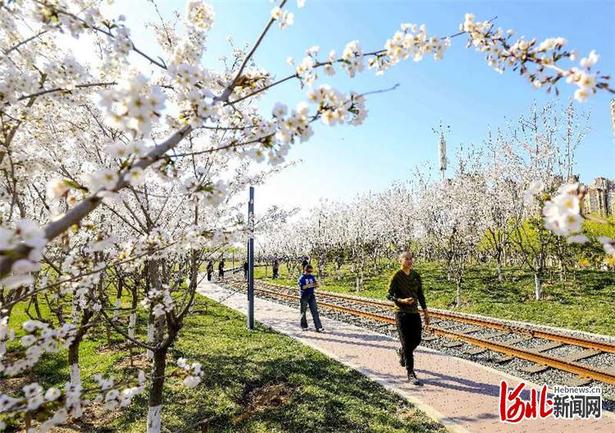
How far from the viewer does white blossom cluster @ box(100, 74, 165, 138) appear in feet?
6.40

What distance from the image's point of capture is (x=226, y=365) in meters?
9.38

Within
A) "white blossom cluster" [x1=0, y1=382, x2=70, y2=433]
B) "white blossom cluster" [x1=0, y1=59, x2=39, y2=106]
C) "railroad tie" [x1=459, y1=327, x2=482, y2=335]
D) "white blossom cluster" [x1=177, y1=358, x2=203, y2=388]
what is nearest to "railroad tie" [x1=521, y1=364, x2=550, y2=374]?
"railroad tie" [x1=459, y1=327, x2=482, y2=335]

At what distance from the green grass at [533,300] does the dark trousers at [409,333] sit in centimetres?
622

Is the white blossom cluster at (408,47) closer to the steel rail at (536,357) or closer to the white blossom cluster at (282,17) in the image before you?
the white blossom cluster at (282,17)

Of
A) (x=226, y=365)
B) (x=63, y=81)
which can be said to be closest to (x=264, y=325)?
(x=226, y=365)

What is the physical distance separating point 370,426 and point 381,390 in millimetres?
1306

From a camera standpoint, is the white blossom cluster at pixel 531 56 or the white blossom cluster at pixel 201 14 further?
the white blossom cluster at pixel 201 14

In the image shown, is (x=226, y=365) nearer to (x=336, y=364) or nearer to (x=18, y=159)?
(x=336, y=364)

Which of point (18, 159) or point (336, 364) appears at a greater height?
point (18, 159)

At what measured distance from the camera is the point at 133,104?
196 centimetres

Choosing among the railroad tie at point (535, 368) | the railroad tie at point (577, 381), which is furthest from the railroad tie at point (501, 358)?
the railroad tie at point (577, 381)

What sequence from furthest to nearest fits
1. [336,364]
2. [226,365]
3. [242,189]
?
[226,365]
[336,364]
[242,189]

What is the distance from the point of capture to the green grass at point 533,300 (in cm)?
1207

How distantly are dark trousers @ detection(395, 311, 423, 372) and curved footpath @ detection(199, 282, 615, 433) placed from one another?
429 mm
